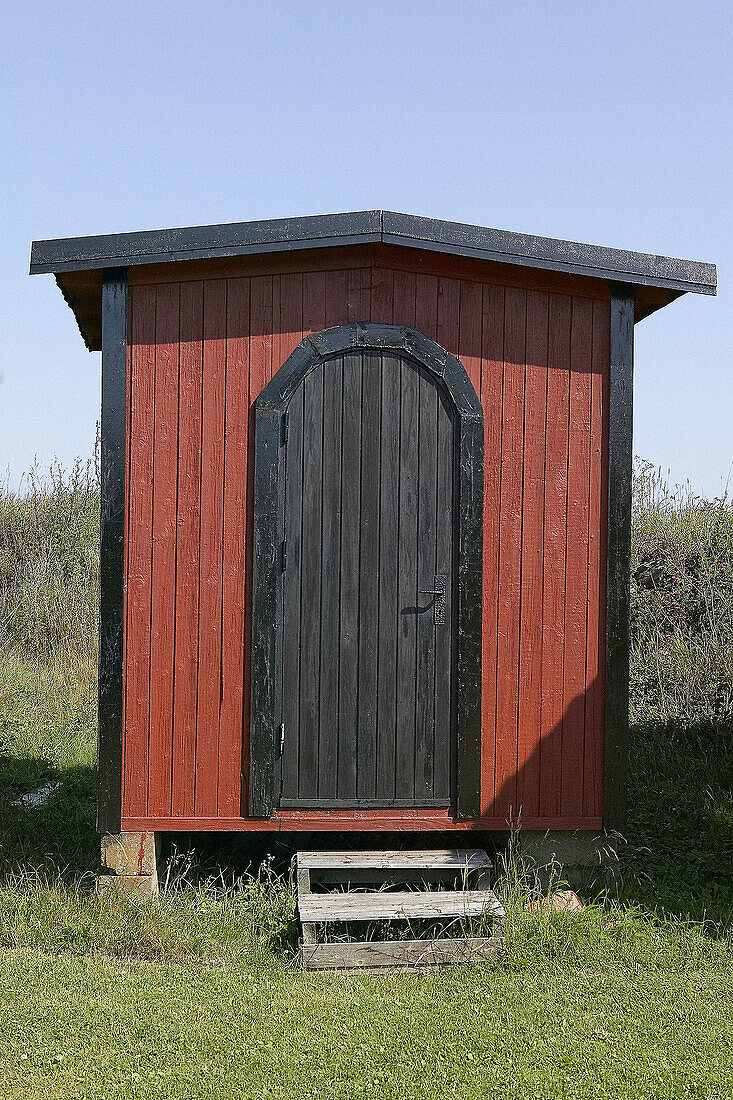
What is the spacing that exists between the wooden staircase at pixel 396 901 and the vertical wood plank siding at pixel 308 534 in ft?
1.37

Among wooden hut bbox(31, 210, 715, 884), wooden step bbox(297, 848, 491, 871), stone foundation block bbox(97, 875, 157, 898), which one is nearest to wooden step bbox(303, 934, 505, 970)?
wooden step bbox(297, 848, 491, 871)

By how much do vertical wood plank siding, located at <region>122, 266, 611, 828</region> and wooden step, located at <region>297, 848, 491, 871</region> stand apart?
0.96 ft

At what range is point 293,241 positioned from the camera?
17.2ft

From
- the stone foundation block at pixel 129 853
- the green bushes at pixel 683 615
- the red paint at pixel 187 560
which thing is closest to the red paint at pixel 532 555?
the red paint at pixel 187 560

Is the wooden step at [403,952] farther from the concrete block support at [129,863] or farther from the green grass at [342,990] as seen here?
the concrete block support at [129,863]

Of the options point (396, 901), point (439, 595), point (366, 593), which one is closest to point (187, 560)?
point (366, 593)

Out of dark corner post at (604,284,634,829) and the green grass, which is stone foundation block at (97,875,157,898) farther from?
dark corner post at (604,284,634,829)

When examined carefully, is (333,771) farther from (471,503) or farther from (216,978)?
(471,503)

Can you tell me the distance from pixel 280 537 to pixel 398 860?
1939mm

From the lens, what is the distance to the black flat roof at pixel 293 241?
523 centimetres

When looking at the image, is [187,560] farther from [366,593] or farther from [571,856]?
[571,856]

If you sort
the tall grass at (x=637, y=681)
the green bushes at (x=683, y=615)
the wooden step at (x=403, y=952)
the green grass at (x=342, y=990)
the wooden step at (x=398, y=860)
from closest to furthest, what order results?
the green grass at (x=342, y=990), the wooden step at (x=403, y=952), the wooden step at (x=398, y=860), the tall grass at (x=637, y=681), the green bushes at (x=683, y=615)

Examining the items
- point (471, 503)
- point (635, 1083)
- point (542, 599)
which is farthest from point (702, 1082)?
point (471, 503)

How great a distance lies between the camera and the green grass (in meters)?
3.59
